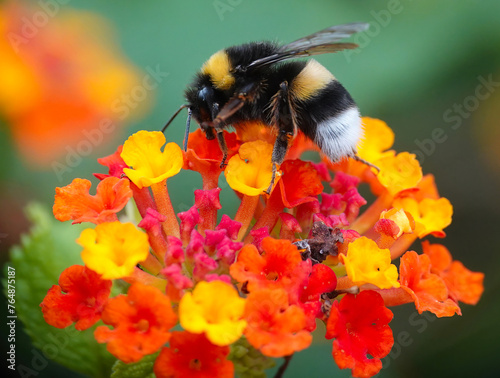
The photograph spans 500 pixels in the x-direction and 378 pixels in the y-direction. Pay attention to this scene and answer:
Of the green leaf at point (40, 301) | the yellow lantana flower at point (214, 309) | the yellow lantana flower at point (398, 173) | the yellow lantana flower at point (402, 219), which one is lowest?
the green leaf at point (40, 301)

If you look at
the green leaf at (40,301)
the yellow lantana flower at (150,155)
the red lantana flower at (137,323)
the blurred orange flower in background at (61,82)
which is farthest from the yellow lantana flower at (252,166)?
the blurred orange flower in background at (61,82)

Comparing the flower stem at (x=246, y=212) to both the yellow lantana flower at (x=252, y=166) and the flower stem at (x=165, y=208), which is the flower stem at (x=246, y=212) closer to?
the yellow lantana flower at (x=252, y=166)

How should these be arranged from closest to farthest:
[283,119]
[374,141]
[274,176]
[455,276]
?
1. [274,176]
2. [283,119]
3. [455,276]
4. [374,141]

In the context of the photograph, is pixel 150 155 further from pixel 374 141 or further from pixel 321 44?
pixel 374 141

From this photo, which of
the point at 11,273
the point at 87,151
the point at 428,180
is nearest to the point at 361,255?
the point at 428,180

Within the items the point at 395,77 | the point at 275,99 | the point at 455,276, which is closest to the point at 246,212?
the point at 275,99

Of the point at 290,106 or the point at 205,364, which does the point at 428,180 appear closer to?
the point at 290,106
